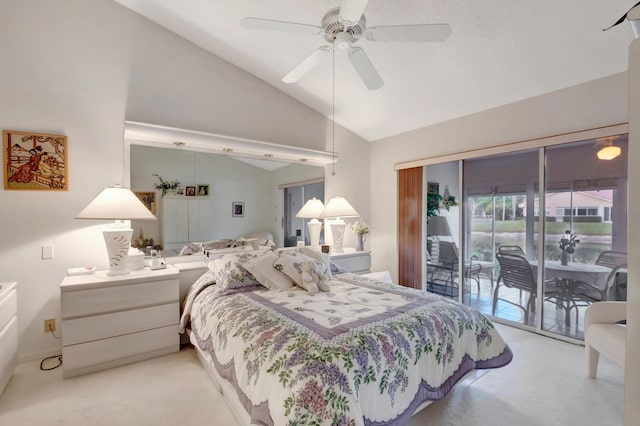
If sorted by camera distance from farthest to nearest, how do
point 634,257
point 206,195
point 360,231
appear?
point 360,231
point 206,195
point 634,257

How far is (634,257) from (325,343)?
1188 mm

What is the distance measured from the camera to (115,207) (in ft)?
8.04

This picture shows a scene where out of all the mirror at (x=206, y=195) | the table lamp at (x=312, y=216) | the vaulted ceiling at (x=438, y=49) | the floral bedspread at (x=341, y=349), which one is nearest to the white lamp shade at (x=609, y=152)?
the vaulted ceiling at (x=438, y=49)

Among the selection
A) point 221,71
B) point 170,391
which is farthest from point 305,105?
point 170,391

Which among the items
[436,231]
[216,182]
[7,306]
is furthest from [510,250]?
[7,306]

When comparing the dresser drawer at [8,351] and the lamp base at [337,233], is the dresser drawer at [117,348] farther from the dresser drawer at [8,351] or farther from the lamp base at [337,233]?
the lamp base at [337,233]

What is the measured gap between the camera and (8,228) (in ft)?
8.14

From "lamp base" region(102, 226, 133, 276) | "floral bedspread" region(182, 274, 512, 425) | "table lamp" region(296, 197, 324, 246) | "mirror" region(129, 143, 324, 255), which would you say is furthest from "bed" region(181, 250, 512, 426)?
"table lamp" region(296, 197, 324, 246)

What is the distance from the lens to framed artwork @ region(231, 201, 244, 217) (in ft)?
11.4

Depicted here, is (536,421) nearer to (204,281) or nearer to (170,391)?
(170,391)

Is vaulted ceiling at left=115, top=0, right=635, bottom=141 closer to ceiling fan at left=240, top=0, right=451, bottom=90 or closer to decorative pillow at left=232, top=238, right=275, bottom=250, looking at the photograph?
ceiling fan at left=240, top=0, right=451, bottom=90

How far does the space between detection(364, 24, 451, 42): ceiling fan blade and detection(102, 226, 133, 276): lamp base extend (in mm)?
2474

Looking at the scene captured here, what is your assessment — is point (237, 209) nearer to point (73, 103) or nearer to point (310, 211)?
point (310, 211)

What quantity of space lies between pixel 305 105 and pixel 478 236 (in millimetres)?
2821
